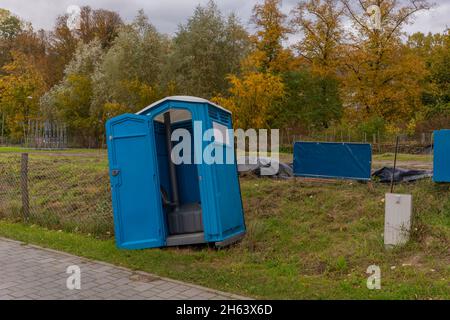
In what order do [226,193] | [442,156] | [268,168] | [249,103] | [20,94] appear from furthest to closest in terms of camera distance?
[20,94] → [249,103] → [268,168] → [442,156] → [226,193]

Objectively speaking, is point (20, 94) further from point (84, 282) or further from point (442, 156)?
point (442, 156)

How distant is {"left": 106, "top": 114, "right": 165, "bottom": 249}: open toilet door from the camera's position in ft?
23.6

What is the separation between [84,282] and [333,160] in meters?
5.93

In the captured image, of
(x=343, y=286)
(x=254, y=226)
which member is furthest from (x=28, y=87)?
(x=343, y=286)

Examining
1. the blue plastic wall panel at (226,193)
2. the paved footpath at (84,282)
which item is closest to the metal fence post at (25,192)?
the paved footpath at (84,282)

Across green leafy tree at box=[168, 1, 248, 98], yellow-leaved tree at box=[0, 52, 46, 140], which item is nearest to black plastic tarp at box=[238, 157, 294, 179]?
green leafy tree at box=[168, 1, 248, 98]

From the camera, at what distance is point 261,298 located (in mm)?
5242

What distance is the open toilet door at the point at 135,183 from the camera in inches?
283

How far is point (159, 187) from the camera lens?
724cm

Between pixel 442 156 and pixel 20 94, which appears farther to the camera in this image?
pixel 20 94

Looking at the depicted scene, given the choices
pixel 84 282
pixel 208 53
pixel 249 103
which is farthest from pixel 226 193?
pixel 208 53

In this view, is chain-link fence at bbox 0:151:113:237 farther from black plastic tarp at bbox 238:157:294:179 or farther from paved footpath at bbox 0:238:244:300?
black plastic tarp at bbox 238:157:294:179
